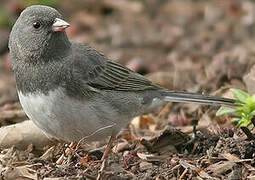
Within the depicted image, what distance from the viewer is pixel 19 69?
16.5ft

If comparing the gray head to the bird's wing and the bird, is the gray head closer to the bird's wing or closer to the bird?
the bird

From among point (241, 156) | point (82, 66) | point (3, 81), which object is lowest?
point (3, 81)

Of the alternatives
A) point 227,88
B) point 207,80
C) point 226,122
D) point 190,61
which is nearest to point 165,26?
point 190,61

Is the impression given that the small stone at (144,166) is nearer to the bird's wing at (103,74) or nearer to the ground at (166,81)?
the ground at (166,81)

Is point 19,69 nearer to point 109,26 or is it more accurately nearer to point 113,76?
point 113,76

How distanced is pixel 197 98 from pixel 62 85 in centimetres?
150

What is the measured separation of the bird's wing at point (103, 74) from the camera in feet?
17.1

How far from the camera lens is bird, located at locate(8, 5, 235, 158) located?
484 centimetres

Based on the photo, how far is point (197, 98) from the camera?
5.64 meters

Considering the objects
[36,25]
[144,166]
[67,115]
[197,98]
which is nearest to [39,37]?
[36,25]

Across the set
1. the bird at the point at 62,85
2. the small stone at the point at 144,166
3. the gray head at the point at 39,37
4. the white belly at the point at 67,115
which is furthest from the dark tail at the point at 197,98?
the gray head at the point at 39,37

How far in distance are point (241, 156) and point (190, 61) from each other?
3.76 metres

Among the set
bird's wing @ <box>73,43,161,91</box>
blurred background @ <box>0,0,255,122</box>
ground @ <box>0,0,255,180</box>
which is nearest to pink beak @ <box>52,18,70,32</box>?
bird's wing @ <box>73,43,161,91</box>

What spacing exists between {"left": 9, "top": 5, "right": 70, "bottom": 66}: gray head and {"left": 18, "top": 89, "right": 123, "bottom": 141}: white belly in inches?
15.2
